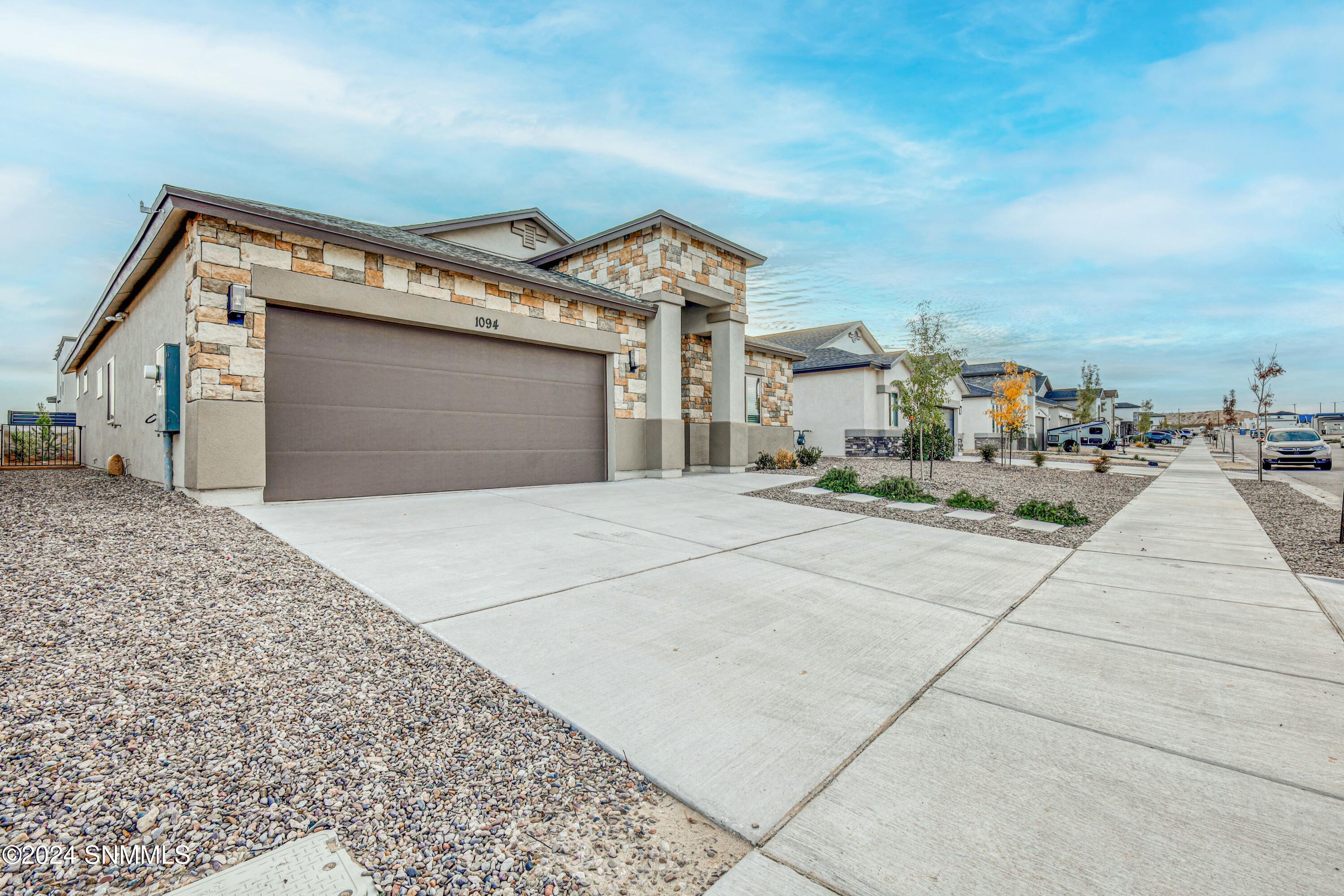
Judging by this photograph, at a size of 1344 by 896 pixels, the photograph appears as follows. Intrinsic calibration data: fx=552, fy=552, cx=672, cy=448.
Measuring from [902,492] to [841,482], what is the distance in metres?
1.13

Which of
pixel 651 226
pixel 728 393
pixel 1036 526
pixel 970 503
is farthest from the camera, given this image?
pixel 728 393

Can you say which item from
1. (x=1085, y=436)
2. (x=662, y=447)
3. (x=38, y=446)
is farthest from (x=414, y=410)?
(x=1085, y=436)

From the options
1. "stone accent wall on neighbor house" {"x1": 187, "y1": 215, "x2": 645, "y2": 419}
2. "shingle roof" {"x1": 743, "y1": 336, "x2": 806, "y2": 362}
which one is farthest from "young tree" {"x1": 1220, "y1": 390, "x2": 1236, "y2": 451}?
"stone accent wall on neighbor house" {"x1": 187, "y1": 215, "x2": 645, "y2": 419}

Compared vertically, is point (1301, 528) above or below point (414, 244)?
below

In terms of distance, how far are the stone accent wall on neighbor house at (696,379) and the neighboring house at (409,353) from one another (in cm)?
6

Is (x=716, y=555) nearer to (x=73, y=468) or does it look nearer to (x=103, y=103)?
(x=103, y=103)

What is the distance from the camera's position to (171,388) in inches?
284

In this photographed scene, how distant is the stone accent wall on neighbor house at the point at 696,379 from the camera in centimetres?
1370

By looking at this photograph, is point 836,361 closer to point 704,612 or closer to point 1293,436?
point 1293,436

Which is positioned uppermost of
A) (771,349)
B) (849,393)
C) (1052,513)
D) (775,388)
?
(771,349)

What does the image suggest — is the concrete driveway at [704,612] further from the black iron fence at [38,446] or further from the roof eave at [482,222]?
the black iron fence at [38,446]

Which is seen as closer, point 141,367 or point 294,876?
point 294,876

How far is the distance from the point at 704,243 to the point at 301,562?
10.8m

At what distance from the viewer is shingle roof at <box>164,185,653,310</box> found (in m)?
6.79
